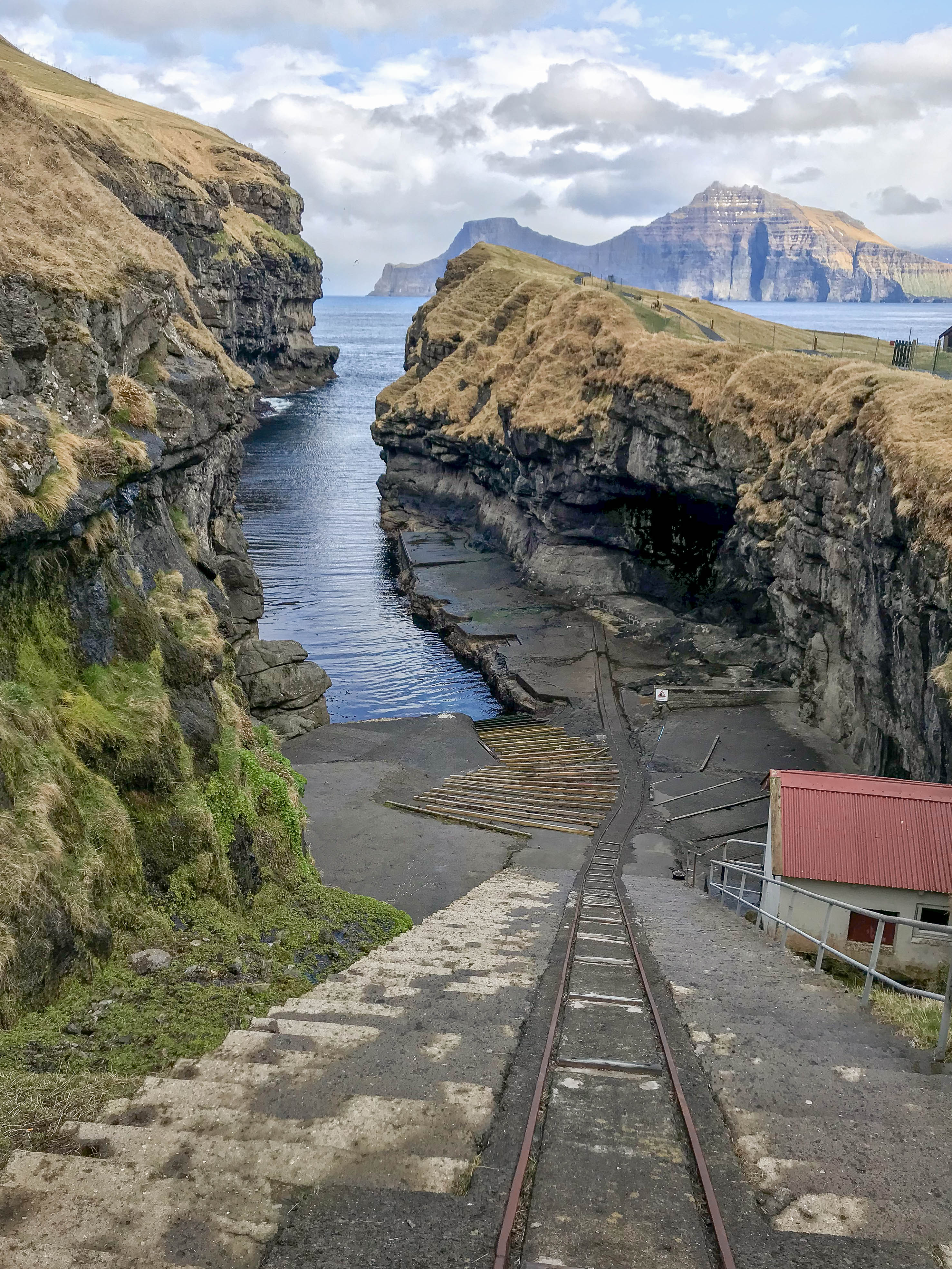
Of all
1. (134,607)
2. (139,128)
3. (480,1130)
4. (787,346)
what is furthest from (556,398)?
(139,128)

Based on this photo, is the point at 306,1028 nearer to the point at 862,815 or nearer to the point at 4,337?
the point at 4,337

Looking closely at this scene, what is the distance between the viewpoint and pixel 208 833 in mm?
16531

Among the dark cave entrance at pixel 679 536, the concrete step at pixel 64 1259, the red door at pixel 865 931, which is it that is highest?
the dark cave entrance at pixel 679 536

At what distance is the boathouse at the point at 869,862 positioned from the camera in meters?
22.8

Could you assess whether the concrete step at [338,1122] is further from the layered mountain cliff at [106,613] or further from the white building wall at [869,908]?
the white building wall at [869,908]

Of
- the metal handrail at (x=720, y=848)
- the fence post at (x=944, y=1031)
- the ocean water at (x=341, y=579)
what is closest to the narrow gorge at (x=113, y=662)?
the fence post at (x=944, y=1031)

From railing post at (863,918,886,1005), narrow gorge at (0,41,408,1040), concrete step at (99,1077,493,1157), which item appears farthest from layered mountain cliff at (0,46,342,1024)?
railing post at (863,918,886,1005)

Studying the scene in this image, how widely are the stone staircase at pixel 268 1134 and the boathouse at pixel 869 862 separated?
13568 millimetres

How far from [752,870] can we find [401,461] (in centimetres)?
7834

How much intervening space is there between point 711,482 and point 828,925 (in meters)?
44.7

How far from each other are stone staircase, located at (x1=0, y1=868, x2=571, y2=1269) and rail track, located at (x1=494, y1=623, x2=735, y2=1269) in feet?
1.58

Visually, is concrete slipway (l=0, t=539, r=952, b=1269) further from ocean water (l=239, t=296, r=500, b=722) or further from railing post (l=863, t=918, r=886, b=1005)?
ocean water (l=239, t=296, r=500, b=722)

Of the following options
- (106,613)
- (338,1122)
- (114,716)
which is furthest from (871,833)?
(338,1122)

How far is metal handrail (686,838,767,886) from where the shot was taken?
30562mm
